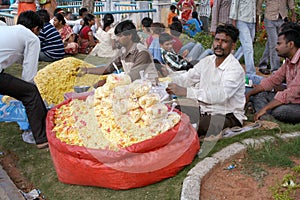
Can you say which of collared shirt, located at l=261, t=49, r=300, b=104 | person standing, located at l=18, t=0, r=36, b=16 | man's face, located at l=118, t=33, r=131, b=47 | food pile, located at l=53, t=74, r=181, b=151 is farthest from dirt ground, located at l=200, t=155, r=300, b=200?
person standing, located at l=18, t=0, r=36, b=16

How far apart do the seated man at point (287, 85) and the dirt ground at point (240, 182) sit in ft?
3.16

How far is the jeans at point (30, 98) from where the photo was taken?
4.23 m

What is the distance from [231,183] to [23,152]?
2452 millimetres

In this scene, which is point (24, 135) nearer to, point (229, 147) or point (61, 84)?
point (61, 84)

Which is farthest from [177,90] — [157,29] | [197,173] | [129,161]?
[157,29]

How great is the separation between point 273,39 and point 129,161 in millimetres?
4594

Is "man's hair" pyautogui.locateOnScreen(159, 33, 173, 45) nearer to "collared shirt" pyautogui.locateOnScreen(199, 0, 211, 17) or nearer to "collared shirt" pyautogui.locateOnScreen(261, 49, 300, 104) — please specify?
→ "collared shirt" pyautogui.locateOnScreen(261, 49, 300, 104)

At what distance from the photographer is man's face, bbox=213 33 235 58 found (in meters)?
4.12

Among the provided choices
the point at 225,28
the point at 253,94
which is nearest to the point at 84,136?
the point at 225,28

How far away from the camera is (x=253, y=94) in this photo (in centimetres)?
496

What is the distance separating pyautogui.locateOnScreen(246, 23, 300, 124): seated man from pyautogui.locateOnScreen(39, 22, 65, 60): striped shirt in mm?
4076

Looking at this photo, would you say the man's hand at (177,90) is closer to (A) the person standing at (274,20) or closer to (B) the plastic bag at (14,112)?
(B) the plastic bag at (14,112)

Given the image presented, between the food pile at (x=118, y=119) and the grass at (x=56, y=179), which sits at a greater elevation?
the food pile at (x=118, y=119)

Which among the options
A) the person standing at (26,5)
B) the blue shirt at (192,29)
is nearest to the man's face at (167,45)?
the person standing at (26,5)
